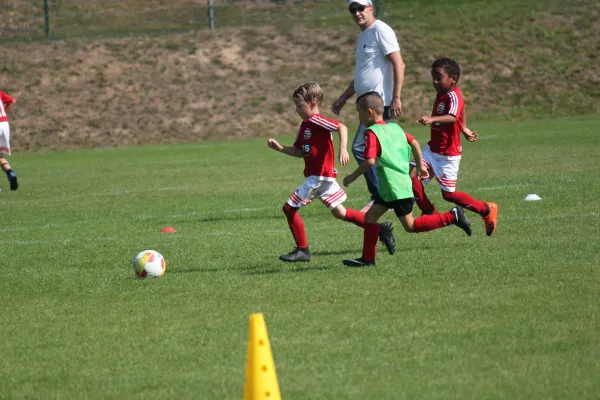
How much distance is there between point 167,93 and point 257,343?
2896 cm

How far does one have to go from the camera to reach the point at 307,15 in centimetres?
3738

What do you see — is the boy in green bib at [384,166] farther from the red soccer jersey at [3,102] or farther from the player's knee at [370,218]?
the red soccer jersey at [3,102]

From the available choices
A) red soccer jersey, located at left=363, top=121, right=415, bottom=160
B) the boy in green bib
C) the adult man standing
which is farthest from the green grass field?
the adult man standing

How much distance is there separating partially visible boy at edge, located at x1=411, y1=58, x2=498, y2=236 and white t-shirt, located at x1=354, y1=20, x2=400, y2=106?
0.50m

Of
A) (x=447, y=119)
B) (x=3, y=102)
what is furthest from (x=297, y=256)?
(x=3, y=102)

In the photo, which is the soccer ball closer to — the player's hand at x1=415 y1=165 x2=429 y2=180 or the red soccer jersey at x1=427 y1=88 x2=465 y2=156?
the player's hand at x1=415 y1=165 x2=429 y2=180

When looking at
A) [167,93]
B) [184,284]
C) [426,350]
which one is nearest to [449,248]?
[184,284]

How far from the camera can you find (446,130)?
10055 millimetres

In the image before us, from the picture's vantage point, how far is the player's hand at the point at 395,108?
9.72m

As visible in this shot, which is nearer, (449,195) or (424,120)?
(424,120)

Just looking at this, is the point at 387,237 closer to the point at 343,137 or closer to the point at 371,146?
the point at 343,137

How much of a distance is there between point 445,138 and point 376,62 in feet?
3.36

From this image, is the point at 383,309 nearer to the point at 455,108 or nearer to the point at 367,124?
the point at 367,124

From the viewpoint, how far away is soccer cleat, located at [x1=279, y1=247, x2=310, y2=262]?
8.67m
